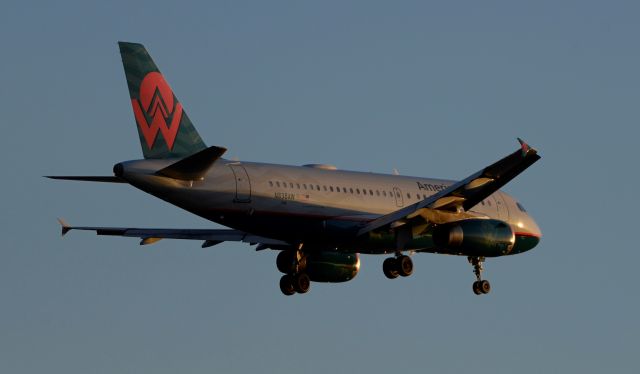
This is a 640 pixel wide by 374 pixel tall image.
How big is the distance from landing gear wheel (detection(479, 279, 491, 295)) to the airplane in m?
1.11

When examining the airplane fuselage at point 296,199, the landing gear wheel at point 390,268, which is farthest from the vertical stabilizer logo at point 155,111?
the landing gear wheel at point 390,268

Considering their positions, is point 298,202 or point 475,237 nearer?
point 298,202

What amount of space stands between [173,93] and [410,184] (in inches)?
441

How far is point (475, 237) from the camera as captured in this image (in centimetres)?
5734

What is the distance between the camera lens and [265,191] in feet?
182

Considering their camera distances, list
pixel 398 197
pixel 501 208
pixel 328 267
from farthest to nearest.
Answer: pixel 501 208 < pixel 328 267 < pixel 398 197

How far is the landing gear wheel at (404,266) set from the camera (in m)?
58.4

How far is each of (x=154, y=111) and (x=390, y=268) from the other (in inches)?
425

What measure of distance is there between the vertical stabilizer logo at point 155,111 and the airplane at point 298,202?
35mm

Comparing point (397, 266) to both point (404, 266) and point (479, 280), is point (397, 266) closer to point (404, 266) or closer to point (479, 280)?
point (404, 266)

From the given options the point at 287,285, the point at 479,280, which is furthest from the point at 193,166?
the point at 479,280

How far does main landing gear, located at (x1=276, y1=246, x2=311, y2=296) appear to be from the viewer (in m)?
59.5

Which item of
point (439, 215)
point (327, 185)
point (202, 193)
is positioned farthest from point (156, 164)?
point (439, 215)

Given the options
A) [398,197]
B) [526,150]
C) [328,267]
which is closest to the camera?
[526,150]
